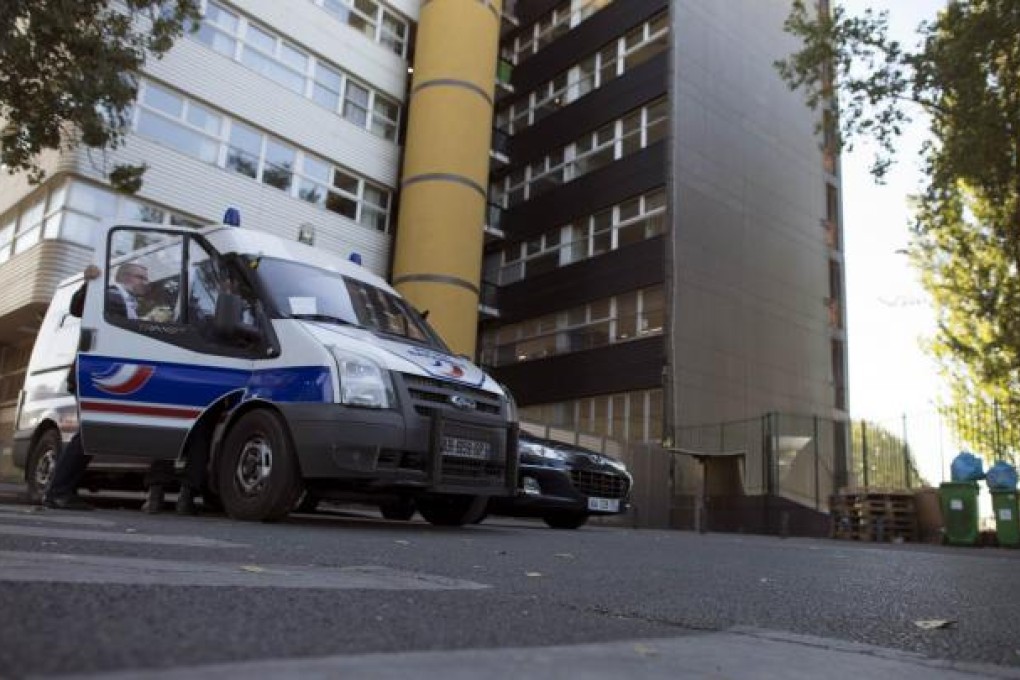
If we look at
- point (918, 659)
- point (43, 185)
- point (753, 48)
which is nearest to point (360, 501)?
point (918, 659)

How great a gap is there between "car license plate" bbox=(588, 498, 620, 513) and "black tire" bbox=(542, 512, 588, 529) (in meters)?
0.38

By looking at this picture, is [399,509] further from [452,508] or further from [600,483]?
[600,483]

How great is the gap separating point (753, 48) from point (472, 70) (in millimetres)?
10222

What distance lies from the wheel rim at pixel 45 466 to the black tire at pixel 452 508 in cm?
404

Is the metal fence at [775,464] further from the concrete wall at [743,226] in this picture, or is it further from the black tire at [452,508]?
the black tire at [452,508]

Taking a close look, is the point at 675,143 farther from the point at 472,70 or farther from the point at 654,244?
the point at 472,70

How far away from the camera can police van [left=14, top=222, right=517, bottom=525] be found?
681 cm

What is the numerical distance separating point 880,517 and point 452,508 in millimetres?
11328

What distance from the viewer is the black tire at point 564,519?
38.5ft

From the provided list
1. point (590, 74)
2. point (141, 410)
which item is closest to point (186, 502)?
point (141, 410)

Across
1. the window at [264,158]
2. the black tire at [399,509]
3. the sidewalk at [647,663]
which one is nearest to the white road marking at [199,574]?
the sidewalk at [647,663]

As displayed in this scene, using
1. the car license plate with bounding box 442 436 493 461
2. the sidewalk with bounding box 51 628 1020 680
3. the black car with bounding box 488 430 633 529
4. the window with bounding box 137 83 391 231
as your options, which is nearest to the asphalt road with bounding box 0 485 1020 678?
the sidewalk with bounding box 51 628 1020 680

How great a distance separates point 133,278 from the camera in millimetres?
7969

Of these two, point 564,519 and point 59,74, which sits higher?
point 59,74
